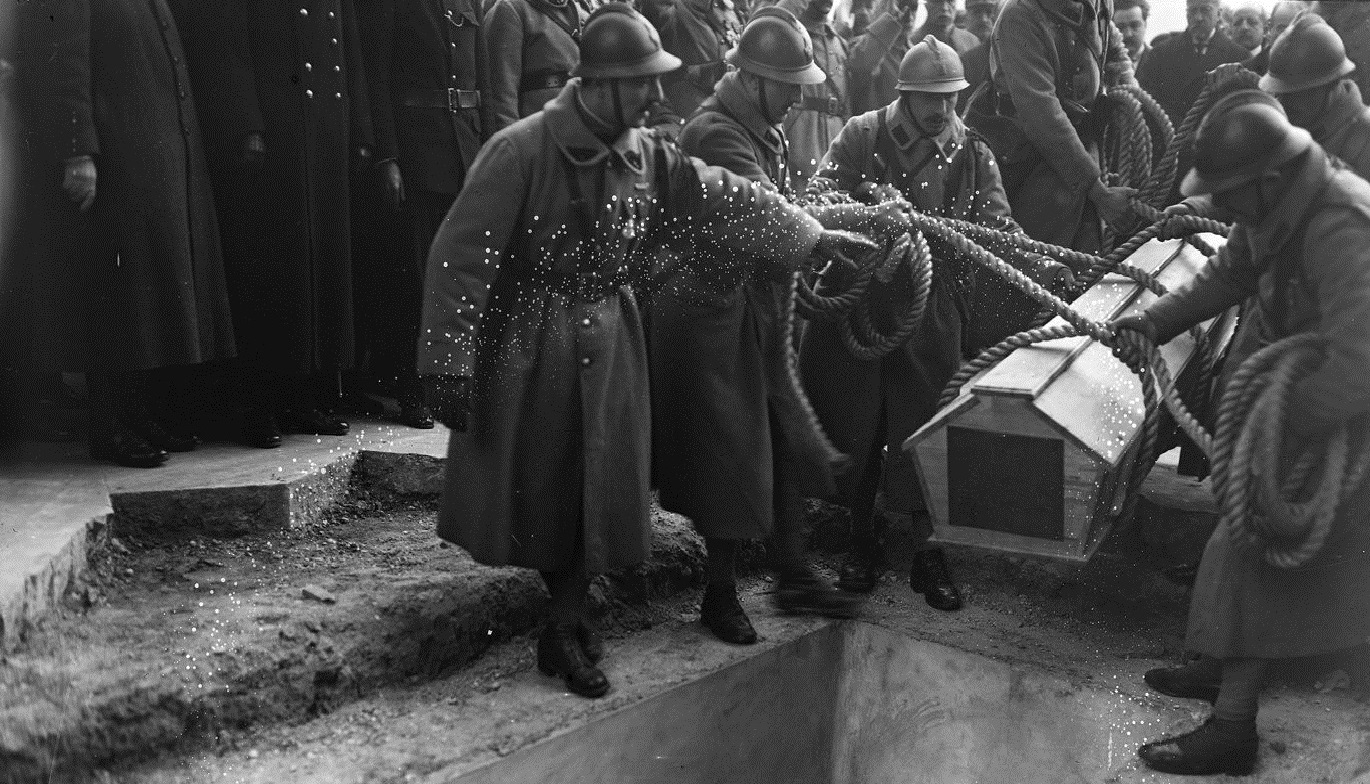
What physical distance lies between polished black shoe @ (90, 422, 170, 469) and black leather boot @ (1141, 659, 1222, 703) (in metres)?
3.58

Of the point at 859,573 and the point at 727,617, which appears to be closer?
the point at 727,617

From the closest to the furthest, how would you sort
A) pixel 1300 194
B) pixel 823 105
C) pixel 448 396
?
1. pixel 1300 194
2. pixel 448 396
3. pixel 823 105

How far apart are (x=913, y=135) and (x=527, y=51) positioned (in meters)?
1.83

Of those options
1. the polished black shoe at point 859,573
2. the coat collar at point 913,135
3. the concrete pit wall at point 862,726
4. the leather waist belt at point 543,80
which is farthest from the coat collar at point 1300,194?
the leather waist belt at point 543,80

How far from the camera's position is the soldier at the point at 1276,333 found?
2.94m

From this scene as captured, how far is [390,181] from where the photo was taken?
4758 millimetres

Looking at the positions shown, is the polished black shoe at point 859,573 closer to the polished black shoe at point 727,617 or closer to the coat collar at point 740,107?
the polished black shoe at point 727,617

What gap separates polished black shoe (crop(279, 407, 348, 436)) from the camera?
15.2 feet

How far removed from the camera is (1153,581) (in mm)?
4562

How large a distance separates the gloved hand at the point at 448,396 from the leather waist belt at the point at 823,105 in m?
3.95

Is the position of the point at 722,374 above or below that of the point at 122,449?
above

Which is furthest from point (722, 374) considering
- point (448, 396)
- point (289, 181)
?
point (289, 181)

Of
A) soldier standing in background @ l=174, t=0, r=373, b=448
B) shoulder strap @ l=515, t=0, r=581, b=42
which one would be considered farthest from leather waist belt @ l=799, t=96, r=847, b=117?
soldier standing in background @ l=174, t=0, r=373, b=448

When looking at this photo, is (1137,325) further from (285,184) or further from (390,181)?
(285,184)
